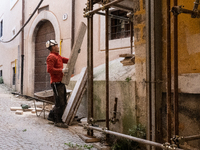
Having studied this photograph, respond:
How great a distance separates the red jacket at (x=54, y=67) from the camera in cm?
576

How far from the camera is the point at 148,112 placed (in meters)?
3.46

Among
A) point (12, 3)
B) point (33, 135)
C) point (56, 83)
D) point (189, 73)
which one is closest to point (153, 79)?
point (189, 73)

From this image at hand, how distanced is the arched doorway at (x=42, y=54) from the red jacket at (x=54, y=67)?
5.50 meters

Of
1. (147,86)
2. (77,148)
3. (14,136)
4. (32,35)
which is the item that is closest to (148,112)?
(147,86)

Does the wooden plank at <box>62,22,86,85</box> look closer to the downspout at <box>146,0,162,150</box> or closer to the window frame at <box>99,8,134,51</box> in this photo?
the window frame at <box>99,8,134,51</box>

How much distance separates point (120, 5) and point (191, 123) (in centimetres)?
251

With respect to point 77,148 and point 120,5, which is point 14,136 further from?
point 120,5

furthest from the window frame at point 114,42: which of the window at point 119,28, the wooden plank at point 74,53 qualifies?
the wooden plank at point 74,53

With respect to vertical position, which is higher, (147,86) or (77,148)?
(147,86)

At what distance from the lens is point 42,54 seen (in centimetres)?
1228

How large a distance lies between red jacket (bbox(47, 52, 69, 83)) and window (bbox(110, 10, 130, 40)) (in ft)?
6.31

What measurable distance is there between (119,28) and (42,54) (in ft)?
20.1

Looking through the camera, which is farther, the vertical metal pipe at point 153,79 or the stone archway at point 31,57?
the stone archway at point 31,57

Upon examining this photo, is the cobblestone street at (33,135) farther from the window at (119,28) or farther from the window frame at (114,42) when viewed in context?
the window at (119,28)
